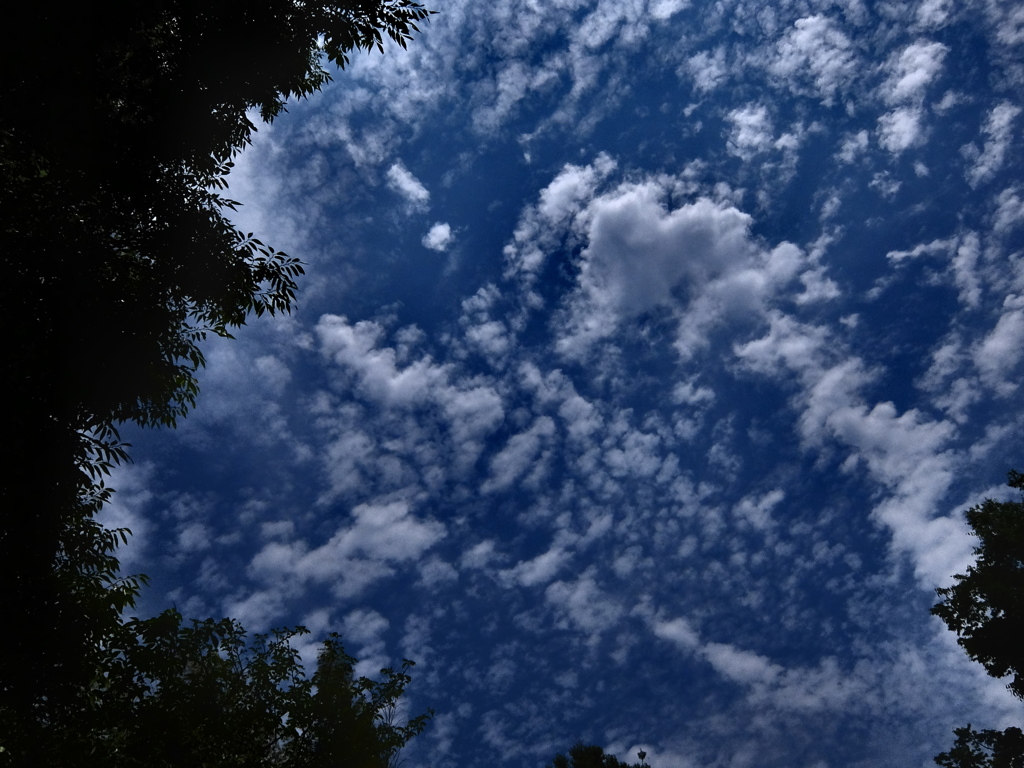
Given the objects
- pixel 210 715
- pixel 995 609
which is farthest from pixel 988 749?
pixel 210 715

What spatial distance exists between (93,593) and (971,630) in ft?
107

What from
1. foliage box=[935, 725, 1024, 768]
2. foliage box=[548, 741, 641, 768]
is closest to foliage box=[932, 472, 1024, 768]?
foliage box=[935, 725, 1024, 768]

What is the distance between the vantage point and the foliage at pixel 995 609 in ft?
78.3

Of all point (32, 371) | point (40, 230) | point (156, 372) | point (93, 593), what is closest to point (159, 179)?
point (40, 230)

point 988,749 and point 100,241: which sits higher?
point 100,241

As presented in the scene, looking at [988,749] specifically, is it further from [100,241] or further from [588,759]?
[100,241]

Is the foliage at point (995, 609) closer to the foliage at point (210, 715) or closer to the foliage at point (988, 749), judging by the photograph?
the foliage at point (988, 749)

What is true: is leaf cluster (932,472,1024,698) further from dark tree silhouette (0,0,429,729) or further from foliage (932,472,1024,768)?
dark tree silhouette (0,0,429,729)

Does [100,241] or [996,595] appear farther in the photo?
[996,595]

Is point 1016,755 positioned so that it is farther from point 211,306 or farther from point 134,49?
point 134,49

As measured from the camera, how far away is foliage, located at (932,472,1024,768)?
23.9 m

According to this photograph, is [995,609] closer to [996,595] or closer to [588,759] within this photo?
[996,595]

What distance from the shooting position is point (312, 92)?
12172mm

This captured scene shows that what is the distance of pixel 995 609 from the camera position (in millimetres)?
24500
